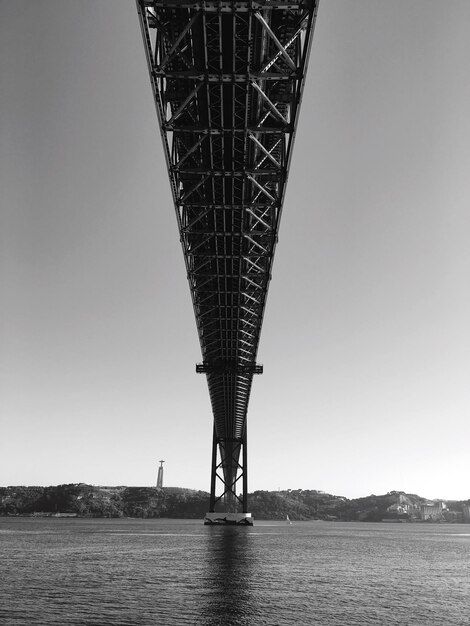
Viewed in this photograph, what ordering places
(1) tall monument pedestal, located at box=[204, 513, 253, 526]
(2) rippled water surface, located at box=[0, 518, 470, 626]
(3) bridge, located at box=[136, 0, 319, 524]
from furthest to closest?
(1) tall monument pedestal, located at box=[204, 513, 253, 526] < (2) rippled water surface, located at box=[0, 518, 470, 626] < (3) bridge, located at box=[136, 0, 319, 524]

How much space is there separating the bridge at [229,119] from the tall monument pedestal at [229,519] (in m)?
49.1

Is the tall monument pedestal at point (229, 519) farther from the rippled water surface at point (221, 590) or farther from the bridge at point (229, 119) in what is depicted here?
the bridge at point (229, 119)

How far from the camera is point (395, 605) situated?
20.6 meters

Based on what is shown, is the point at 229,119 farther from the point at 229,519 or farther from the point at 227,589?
the point at 229,519

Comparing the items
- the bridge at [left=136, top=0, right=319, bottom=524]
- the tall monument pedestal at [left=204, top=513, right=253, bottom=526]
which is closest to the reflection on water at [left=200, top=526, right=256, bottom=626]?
the bridge at [left=136, top=0, right=319, bottom=524]

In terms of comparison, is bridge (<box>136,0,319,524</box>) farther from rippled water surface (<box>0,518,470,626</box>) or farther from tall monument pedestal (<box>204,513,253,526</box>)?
tall monument pedestal (<box>204,513,253,526</box>)

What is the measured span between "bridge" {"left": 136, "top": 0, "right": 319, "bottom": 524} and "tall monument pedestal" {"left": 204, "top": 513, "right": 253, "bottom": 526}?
49056mm

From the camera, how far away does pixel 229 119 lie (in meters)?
18.1

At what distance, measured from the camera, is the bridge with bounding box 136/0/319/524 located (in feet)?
47.5

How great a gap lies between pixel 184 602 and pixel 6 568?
1367cm

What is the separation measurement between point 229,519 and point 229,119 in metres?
66.9

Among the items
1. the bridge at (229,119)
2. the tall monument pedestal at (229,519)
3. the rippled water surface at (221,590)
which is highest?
the bridge at (229,119)

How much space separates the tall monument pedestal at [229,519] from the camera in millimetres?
74500

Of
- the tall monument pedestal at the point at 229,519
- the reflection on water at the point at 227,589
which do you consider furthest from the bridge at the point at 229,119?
the tall monument pedestal at the point at 229,519
